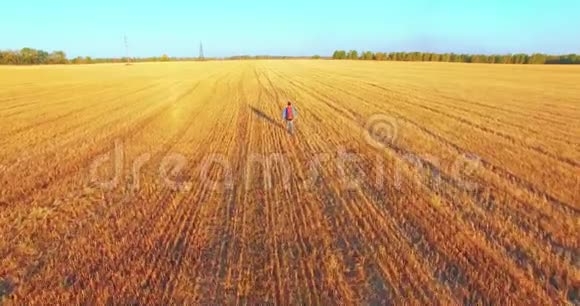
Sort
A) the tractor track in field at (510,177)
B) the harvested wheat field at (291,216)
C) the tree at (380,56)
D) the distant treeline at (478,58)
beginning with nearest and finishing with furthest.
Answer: the harvested wheat field at (291,216) → the tractor track in field at (510,177) → the distant treeline at (478,58) → the tree at (380,56)

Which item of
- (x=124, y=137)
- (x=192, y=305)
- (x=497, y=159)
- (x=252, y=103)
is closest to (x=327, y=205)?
(x=192, y=305)

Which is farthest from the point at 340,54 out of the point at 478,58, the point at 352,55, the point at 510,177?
the point at 510,177

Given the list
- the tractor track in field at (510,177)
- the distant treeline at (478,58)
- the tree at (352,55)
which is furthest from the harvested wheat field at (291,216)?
the tree at (352,55)

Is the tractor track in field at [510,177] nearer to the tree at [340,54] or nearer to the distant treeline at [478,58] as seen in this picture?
the distant treeline at [478,58]

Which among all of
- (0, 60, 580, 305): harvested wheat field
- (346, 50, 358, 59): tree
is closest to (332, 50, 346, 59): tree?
(346, 50, 358, 59): tree

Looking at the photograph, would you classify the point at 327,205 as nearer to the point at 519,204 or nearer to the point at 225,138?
the point at 519,204

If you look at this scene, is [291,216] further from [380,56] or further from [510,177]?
[380,56]

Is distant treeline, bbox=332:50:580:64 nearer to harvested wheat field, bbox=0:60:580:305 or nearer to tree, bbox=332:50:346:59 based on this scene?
tree, bbox=332:50:346:59

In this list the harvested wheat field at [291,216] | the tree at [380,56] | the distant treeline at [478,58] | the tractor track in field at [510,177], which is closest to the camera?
the harvested wheat field at [291,216]

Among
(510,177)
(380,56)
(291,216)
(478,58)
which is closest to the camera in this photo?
(291,216)
